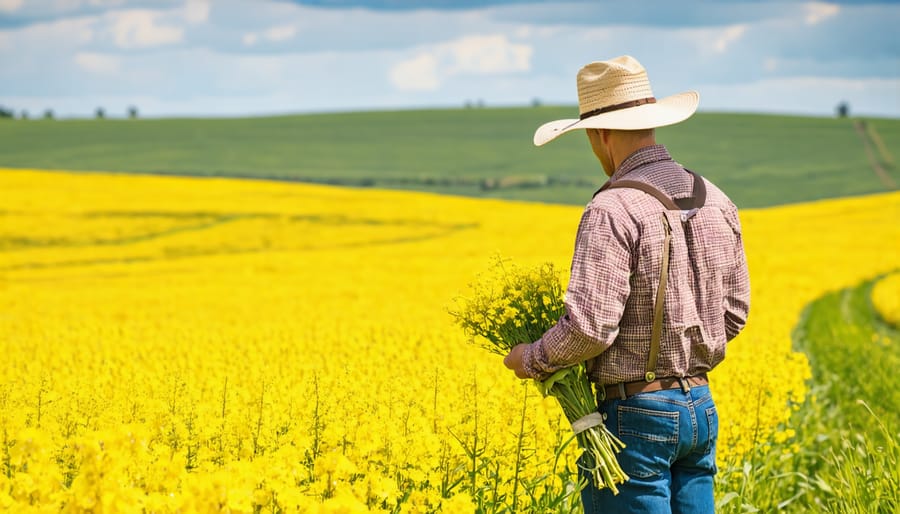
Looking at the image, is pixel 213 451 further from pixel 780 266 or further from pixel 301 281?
pixel 780 266

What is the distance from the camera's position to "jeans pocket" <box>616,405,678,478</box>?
3.97 m

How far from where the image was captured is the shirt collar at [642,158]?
411 centimetres

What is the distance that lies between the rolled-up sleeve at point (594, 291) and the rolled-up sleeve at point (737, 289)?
2.19 ft

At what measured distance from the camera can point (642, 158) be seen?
13.5 ft

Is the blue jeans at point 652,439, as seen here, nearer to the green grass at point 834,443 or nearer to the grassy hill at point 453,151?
the green grass at point 834,443

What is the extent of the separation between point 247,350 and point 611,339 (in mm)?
6911

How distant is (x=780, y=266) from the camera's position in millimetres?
26734

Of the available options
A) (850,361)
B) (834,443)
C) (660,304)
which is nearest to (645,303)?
(660,304)

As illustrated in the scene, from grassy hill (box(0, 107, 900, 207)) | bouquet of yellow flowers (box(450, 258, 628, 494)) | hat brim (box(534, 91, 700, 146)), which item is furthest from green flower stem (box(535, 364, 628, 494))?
grassy hill (box(0, 107, 900, 207))

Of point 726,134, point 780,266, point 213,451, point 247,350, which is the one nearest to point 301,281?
point 780,266

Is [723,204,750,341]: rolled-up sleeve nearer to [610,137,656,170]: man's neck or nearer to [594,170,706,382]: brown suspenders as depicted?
[594,170,706,382]: brown suspenders

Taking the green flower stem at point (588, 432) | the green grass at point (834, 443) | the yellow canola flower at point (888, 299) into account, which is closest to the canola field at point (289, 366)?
the green grass at point (834, 443)

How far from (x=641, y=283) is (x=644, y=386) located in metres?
0.38

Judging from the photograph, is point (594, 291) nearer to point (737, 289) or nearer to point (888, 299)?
point (737, 289)
